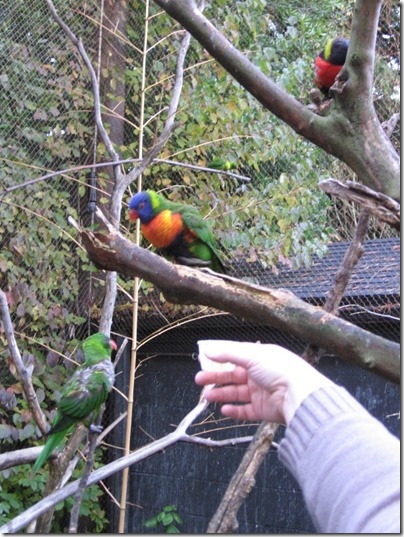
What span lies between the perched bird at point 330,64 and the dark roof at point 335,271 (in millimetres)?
640

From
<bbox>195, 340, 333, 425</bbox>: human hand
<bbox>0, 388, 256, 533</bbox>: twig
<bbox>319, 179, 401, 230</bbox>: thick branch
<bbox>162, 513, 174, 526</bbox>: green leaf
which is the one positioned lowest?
<bbox>195, 340, 333, 425</bbox>: human hand

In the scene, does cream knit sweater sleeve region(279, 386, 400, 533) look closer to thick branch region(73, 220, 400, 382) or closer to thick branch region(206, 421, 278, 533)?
thick branch region(73, 220, 400, 382)

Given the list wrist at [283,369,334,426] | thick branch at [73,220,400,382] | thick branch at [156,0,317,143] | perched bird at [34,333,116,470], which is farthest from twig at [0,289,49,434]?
wrist at [283,369,334,426]

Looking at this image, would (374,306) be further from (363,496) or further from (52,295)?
(363,496)

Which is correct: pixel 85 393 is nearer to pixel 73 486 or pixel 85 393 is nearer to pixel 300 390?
pixel 73 486

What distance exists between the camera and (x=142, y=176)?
9.45 ft

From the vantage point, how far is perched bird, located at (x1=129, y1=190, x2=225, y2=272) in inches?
80.1

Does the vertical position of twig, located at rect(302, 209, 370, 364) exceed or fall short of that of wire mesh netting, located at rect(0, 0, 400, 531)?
it falls short

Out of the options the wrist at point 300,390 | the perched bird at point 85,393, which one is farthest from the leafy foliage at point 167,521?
the wrist at point 300,390

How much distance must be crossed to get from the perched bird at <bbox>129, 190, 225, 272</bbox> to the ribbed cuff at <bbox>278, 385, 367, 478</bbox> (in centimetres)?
155

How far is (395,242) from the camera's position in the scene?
8.63 feet

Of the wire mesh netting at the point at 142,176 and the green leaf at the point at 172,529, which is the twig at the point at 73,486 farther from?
the green leaf at the point at 172,529

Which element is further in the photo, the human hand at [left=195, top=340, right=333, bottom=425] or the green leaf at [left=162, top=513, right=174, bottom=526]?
the green leaf at [left=162, top=513, right=174, bottom=526]

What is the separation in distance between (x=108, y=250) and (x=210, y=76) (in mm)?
1994
